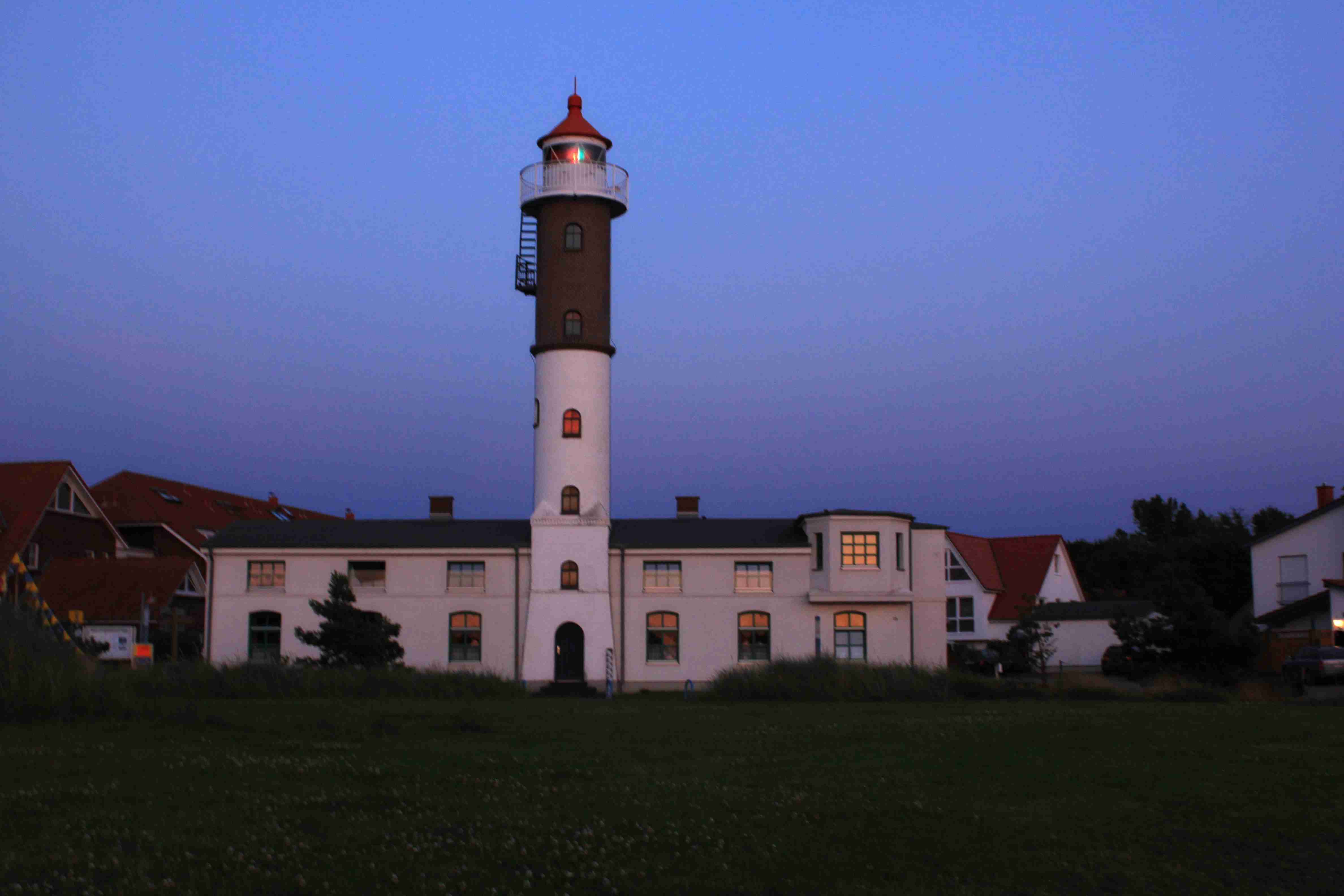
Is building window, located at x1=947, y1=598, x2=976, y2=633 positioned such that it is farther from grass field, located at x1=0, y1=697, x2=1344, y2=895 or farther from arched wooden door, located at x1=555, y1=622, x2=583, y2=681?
grass field, located at x1=0, y1=697, x2=1344, y2=895

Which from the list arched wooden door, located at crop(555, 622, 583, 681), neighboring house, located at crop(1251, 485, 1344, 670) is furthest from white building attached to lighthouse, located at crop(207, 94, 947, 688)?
neighboring house, located at crop(1251, 485, 1344, 670)

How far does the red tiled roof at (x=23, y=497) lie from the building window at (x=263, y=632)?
7.89 m

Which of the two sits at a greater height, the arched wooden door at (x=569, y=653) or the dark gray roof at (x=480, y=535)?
the dark gray roof at (x=480, y=535)

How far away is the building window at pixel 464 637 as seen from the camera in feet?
136

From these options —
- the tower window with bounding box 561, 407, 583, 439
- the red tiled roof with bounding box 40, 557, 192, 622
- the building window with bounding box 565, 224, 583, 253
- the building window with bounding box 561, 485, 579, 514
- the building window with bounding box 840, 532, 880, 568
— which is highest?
the building window with bounding box 565, 224, 583, 253

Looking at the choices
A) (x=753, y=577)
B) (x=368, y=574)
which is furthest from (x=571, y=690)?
(x=368, y=574)

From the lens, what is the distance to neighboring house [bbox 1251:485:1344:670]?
40656 mm

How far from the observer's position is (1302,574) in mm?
45188

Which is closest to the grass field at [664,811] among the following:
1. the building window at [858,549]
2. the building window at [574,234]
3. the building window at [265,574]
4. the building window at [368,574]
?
the building window at [858,549]

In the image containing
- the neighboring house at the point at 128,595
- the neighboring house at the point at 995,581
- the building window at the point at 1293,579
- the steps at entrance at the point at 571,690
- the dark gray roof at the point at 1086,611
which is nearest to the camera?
the steps at entrance at the point at 571,690

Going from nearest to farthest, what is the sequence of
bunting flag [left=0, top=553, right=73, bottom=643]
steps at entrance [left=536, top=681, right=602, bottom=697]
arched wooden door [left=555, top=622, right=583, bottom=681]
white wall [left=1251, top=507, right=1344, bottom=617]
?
1. bunting flag [left=0, top=553, right=73, bottom=643]
2. steps at entrance [left=536, top=681, right=602, bottom=697]
3. arched wooden door [left=555, top=622, right=583, bottom=681]
4. white wall [left=1251, top=507, right=1344, bottom=617]

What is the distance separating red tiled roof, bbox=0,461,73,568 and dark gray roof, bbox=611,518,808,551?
19.6 meters

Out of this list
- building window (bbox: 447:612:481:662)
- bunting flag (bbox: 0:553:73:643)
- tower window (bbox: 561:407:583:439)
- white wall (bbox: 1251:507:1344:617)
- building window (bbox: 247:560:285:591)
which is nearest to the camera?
bunting flag (bbox: 0:553:73:643)

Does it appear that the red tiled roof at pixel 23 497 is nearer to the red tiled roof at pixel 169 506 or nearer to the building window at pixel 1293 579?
the red tiled roof at pixel 169 506
